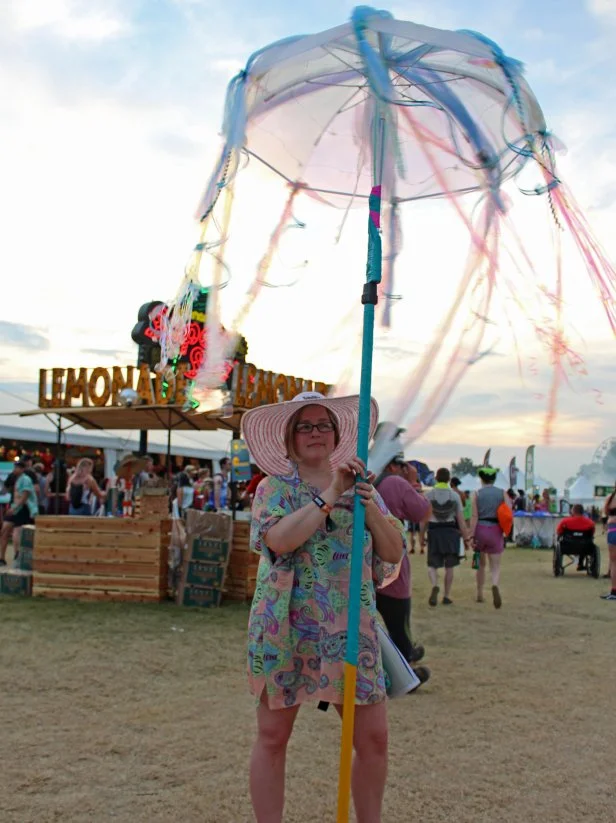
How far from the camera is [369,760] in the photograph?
278 cm

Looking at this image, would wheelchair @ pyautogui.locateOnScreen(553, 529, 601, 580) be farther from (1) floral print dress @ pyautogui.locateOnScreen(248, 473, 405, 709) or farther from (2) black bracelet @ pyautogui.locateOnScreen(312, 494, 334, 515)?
(2) black bracelet @ pyautogui.locateOnScreen(312, 494, 334, 515)

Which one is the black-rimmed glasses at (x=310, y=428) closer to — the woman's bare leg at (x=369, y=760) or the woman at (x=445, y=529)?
the woman's bare leg at (x=369, y=760)

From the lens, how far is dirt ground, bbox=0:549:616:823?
3.59 m

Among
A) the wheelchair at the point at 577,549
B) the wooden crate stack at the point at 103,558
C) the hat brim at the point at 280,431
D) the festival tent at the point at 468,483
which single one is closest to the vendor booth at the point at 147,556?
the wooden crate stack at the point at 103,558

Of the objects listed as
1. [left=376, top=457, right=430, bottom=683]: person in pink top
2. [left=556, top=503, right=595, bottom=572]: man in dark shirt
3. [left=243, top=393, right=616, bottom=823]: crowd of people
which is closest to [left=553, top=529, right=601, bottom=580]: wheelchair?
[left=556, top=503, right=595, bottom=572]: man in dark shirt

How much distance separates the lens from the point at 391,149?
288 cm

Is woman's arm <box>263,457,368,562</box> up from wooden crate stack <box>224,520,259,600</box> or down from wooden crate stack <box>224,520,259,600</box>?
up

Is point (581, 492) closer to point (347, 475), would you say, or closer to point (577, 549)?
point (577, 549)

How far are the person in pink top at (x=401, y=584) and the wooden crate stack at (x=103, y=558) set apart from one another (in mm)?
3845

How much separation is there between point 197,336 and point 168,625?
4443 mm

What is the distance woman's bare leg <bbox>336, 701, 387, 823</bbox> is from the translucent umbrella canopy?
6.06 feet

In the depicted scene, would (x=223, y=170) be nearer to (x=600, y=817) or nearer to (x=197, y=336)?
(x=197, y=336)

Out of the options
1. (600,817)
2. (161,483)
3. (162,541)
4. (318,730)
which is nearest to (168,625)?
(162,541)

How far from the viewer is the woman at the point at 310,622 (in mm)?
2729
